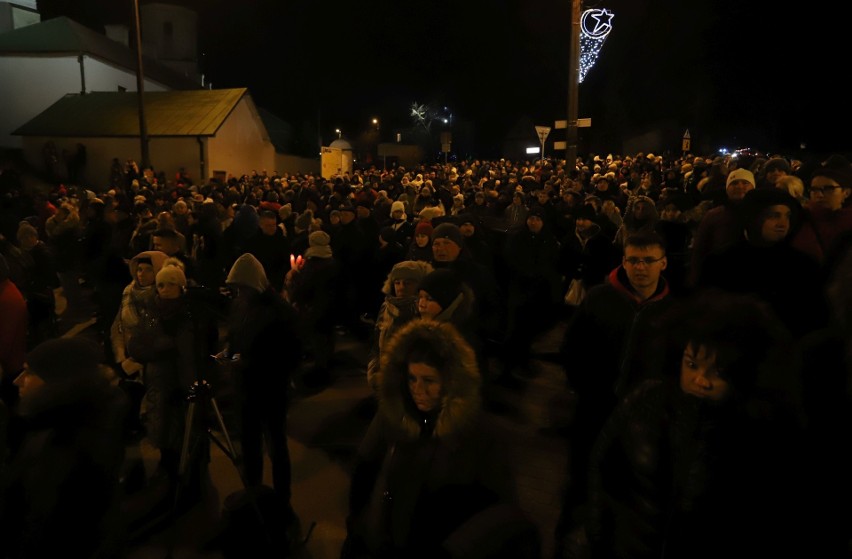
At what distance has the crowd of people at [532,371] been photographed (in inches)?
81.3

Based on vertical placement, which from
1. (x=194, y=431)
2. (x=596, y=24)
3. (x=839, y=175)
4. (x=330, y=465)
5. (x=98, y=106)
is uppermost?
(x=596, y=24)

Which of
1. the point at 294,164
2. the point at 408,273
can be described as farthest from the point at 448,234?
the point at 294,164

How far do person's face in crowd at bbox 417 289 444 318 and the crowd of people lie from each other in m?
0.01

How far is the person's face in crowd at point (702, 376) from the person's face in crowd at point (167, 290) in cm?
359

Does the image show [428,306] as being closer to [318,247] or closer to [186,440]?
[186,440]

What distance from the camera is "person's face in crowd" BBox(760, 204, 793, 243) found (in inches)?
156

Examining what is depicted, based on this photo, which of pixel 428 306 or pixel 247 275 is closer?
pixel 428 306

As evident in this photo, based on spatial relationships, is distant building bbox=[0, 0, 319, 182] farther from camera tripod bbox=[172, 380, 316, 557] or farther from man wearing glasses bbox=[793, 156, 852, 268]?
man wearing glasses bbox=[793, 156, 852, 268]

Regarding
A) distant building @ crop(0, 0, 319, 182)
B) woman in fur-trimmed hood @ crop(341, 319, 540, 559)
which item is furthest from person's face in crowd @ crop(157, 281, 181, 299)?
distant building @ crop(0, 0, 319, 182)

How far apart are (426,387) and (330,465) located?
10.6ft

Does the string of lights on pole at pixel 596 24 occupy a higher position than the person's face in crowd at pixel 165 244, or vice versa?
the string of lights on pole at pixel 596 24

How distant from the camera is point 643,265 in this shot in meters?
3.62

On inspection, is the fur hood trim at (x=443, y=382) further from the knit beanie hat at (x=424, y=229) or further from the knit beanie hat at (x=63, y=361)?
the knit beanie hat at (x=424, y=229)

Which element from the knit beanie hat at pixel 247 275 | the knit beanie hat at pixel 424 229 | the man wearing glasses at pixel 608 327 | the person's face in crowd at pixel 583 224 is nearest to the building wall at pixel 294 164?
the person's face in crowd at pixel 583 224
